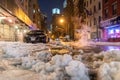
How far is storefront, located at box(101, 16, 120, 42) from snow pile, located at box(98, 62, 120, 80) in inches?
1119

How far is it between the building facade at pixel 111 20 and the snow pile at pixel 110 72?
2869cm

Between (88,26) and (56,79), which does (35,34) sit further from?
(88,26)

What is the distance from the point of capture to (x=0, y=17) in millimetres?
27016

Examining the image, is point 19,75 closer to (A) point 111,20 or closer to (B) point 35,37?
(B) point 35,37

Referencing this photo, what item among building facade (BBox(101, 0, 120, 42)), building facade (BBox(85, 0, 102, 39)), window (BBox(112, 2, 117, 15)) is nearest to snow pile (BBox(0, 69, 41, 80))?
building facade (BBox(101, 0, 120, 42))

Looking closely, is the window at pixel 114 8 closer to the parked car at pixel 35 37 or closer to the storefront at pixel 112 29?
the storefront at pixel 112 29

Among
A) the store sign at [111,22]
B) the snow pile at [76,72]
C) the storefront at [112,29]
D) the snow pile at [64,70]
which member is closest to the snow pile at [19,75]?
the snow pile at [64,70]

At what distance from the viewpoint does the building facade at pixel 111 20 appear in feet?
114

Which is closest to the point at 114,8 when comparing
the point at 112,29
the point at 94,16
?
the point at 112,29

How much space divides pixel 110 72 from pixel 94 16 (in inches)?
1895

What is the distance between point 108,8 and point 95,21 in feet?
34.2

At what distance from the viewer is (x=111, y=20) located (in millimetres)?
37469

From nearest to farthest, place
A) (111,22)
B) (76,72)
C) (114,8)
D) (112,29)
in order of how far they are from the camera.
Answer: (76,72) → (114,8) → (111,22) → (112,29)

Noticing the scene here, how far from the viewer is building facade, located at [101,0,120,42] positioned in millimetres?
34844
